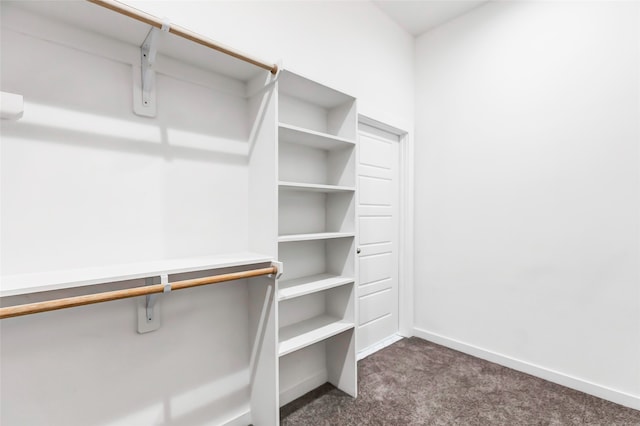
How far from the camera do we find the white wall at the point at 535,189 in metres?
1.90

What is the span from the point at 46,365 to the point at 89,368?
14 cm

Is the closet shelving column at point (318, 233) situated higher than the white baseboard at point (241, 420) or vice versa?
the closet shelving column at point (318, 233)

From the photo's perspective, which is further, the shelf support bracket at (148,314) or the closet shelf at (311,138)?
the closet shelf at (311,138)

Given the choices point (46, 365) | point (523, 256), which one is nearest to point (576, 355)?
point (523, 256)

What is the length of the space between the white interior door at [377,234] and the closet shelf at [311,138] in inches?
24.6

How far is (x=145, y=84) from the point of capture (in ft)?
4.31

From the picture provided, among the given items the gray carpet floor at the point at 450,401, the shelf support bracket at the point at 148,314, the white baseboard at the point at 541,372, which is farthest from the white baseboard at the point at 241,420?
the white baseboard at the point at 541,372

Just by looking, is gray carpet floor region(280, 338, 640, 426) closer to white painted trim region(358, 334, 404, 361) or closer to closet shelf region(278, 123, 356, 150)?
white painted trim region(358, 334, 404, 361)

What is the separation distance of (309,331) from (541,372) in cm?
180

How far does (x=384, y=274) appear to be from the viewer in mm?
2764

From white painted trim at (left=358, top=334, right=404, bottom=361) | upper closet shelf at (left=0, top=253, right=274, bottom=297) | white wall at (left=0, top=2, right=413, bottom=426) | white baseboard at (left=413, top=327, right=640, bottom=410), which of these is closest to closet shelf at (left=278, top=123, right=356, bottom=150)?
white wall at (left=0, top=2, right=413, bottom=426)

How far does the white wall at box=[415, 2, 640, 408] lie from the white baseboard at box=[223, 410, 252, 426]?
5.97 feet

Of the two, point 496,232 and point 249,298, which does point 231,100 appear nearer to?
point 249,298

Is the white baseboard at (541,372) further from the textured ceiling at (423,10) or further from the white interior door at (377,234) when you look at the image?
the textured ceiling at (423,10)
